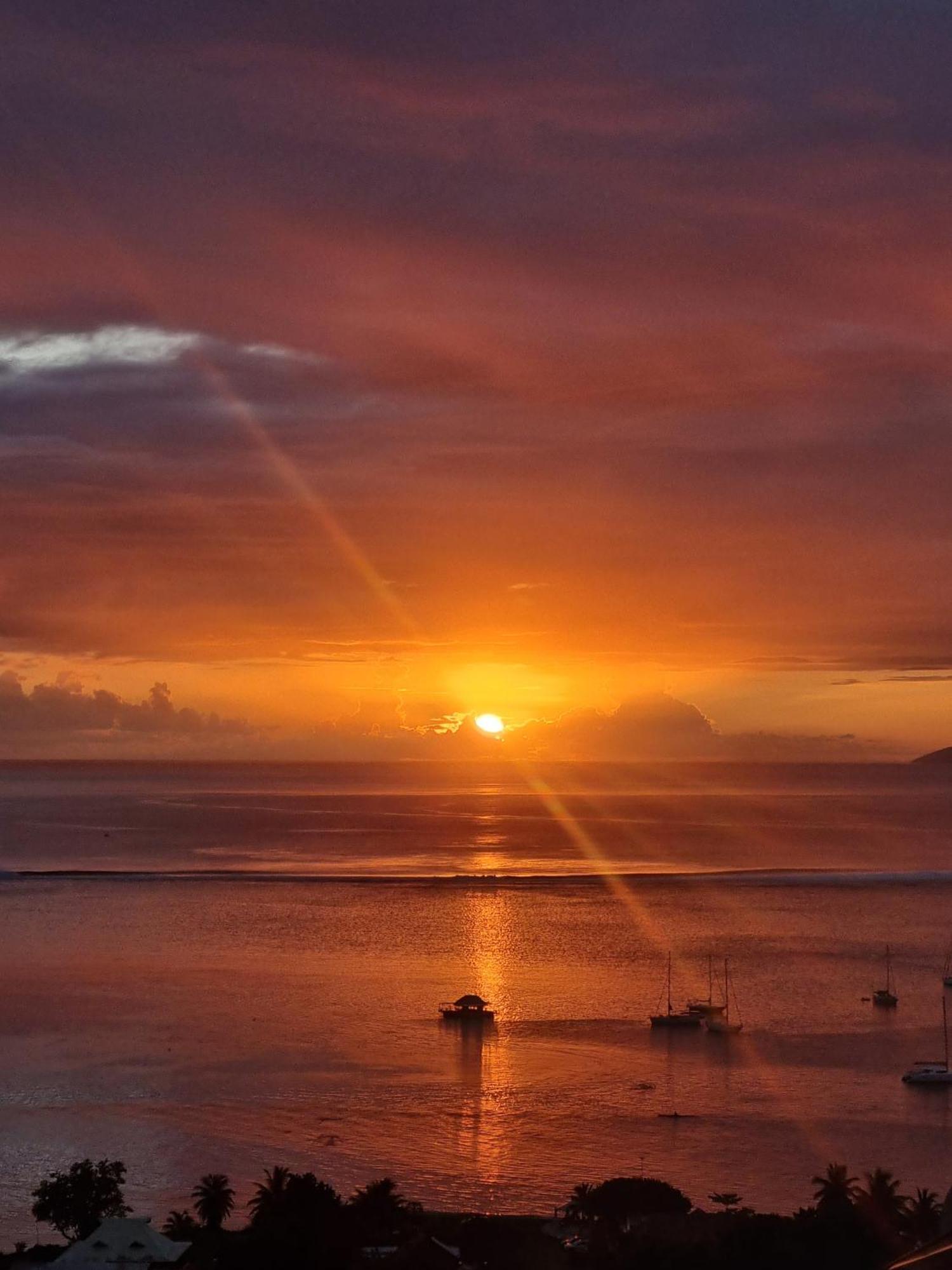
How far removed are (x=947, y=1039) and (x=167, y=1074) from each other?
79.4 feet

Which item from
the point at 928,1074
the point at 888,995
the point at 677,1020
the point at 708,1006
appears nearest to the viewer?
the point at 928,1074

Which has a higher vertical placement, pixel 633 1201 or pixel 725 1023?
pixel 725 1023

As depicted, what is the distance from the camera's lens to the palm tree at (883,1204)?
2436 cm

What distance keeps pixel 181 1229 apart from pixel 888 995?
29.9 metres

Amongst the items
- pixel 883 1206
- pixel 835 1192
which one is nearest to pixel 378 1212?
pixel 835 1192

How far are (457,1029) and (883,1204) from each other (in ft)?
67.1

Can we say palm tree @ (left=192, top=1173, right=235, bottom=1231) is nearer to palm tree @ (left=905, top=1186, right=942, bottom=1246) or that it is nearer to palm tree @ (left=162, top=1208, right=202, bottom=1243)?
palm tree @ (left=162, top=1208, right=202, bottom=1243)

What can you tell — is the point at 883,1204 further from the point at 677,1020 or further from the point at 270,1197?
the point at 677,1020

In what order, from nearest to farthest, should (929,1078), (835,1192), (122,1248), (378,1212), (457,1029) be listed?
(122,1248) < (378,1212) < (835,1192) < (929,1078) < (457,1029)

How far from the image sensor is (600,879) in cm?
8800

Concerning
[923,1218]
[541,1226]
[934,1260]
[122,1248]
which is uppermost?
[934,1260]

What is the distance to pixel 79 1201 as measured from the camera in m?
26.8

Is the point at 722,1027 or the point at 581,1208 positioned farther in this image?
the point at 722,1027

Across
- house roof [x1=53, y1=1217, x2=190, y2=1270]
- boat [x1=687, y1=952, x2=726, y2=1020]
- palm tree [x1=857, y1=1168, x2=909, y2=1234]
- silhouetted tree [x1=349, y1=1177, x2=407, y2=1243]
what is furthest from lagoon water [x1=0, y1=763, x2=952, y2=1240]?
house roof [x1=53, y1=1217, x2=190, y2=1270]
